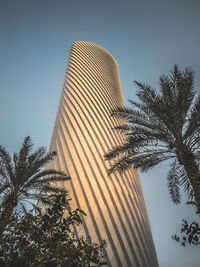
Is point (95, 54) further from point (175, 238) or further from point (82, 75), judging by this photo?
point (175, 238)

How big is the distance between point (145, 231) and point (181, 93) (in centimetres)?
1459

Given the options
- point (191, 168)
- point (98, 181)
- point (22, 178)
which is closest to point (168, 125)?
point (191, 168)

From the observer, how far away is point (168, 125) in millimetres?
6242

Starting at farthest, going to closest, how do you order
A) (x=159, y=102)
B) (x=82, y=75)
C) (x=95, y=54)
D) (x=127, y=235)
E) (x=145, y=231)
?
(x=95, y=54) < (x=82, y=75) < (x=145, y=231) < (x=127, y=235) < (x=159, y=102)

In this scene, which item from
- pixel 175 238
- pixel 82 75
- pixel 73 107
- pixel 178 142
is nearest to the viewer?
pixel 175 238

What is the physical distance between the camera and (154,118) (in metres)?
6.75

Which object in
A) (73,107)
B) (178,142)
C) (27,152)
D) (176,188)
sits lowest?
(176,188)

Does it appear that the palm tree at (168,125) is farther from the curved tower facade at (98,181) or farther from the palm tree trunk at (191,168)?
the curved tower facade at (98,181)

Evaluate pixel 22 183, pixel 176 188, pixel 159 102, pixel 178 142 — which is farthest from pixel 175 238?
pixel 22 183

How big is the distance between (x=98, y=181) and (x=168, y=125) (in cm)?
1052

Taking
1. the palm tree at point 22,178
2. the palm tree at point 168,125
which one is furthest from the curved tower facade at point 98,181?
the palm tree at point 168,125

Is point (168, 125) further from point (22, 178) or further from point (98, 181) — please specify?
point (98, 181)

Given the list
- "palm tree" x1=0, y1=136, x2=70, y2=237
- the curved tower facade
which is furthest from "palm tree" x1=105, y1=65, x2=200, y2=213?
the curved tower facade

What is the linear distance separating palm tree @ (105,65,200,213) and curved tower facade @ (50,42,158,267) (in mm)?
7970
